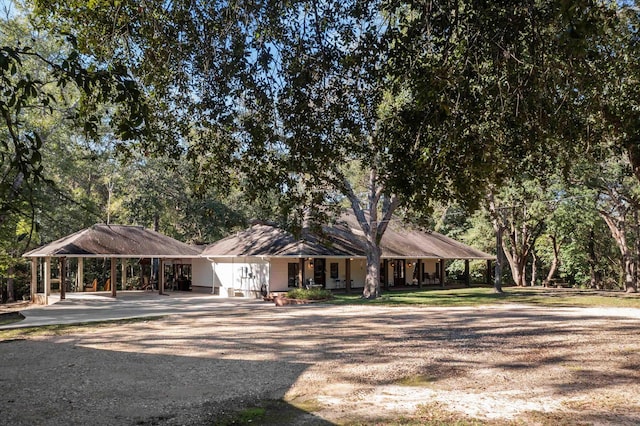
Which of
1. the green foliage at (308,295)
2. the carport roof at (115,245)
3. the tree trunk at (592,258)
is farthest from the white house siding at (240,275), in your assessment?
the tree trunk at (592,258)

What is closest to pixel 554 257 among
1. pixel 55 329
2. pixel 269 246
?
pixel 269 246

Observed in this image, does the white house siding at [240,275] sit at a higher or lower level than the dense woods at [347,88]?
lower

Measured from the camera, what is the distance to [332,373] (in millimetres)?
9625

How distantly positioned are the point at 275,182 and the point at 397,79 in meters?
2.39

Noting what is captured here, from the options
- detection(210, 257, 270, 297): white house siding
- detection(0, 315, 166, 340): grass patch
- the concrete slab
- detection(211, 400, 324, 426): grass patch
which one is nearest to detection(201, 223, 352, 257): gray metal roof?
detection(210, 257, 270, 297): white house siding

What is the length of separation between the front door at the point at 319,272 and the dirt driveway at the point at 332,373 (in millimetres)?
15299

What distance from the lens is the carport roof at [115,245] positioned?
2675 centimetres

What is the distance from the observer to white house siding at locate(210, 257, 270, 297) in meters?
30.1

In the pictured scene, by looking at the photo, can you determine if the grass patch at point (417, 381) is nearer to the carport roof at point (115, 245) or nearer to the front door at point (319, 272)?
the carport roof at point (115, 245)

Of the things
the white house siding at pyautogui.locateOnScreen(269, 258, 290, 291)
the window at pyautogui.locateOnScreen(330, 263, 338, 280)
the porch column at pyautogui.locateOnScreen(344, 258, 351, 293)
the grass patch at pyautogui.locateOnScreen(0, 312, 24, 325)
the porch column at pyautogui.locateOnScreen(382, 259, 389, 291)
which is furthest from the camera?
the porch column at pyautogui.locateOnScreen(382, 259, 389, 291)

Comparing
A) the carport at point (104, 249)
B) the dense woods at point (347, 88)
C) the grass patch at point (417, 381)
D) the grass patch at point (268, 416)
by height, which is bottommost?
the grass patch at point (417, 381)

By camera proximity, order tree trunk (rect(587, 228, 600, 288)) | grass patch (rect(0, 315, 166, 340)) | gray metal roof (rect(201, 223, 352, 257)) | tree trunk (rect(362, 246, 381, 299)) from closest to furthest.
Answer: grass patch (rect(0, 315, 166, 340)), tree trunk (rect(362, 246, 381, 299)), gray metal roof (rect(201, 223, 352, 257)), tree trunk (rect(587, 228, 600, 288))

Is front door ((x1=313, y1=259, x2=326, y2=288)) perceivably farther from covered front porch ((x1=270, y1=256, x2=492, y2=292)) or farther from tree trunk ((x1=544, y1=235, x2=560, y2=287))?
tree trunk ((x1=544, y1=235, x2=560, y2=287))

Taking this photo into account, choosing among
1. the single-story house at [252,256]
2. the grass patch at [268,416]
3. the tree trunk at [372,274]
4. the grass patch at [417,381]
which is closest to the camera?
the grass patch at [268,416]
